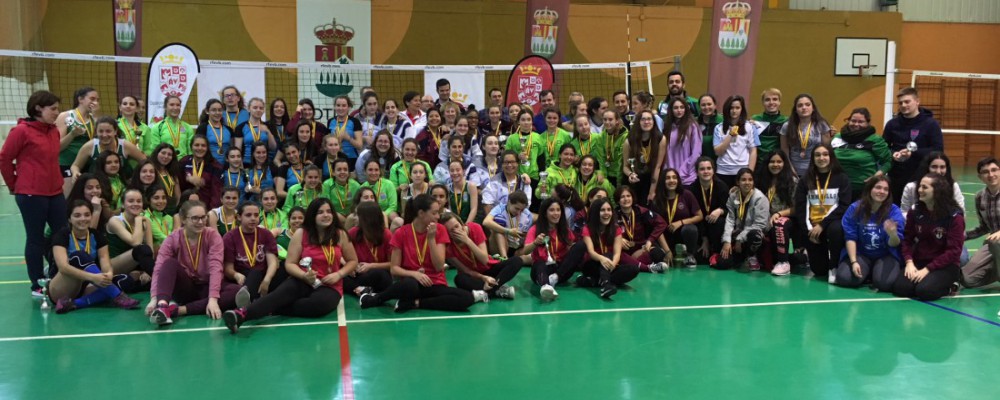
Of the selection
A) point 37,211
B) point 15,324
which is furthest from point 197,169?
point 15,324

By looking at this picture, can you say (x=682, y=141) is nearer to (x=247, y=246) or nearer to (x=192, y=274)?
(x=247, y=246)

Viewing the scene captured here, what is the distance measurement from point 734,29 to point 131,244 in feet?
29.2

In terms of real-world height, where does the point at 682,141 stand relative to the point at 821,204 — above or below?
above

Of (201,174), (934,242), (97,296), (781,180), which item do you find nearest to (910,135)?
(781,180)

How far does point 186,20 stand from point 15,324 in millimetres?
12807

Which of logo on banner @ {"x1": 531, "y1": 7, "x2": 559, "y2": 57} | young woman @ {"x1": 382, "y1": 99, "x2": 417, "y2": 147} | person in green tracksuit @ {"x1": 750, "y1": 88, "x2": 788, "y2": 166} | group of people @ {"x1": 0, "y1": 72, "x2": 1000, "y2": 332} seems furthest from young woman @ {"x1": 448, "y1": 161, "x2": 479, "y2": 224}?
logo on banner @ {"x1": 531, "y1": 7, "x2": 559, "y2": 57}

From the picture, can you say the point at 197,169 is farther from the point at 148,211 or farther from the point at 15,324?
the point at 15,324

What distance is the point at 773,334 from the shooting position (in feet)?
18.1

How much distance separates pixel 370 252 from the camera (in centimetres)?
671

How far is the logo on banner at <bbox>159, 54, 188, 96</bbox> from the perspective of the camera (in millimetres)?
10547

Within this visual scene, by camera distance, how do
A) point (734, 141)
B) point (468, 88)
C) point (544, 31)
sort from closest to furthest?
1. point (734, 141)
2. point (468, 88)
3. point (544, 31)

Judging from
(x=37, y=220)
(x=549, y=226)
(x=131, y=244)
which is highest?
(x=37, y=220)

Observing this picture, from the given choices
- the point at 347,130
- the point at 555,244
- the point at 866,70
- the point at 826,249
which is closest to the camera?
the point at 555,244

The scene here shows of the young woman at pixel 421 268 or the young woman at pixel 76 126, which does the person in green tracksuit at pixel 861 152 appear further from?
the young woman at pixel 76 126
